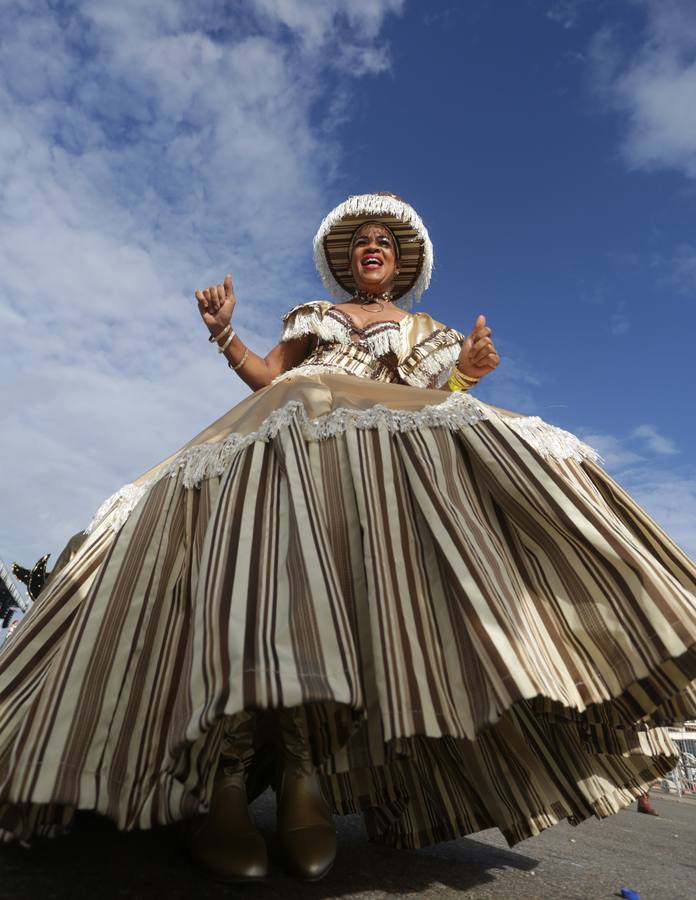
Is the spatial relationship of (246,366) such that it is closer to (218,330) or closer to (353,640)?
(218,330)

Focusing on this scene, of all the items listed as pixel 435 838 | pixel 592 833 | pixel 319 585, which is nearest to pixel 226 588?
pixel 319 585

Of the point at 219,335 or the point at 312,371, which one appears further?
the point at 219,335

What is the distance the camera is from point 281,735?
63.6 inches

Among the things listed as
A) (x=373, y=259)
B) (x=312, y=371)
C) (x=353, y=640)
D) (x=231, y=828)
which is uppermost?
(x=373, y=259)

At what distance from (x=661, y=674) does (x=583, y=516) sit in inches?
16.0

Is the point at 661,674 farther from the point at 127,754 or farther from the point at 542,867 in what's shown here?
the point at 127,754

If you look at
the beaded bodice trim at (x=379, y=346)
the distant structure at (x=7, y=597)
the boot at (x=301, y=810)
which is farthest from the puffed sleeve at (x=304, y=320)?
the distant structure at (x=7, y=597)

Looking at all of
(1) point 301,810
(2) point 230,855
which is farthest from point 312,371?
(2) point 230,855

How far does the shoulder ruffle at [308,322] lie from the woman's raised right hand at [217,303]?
1.00 feet

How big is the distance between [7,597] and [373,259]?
27.1m

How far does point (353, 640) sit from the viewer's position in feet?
4.46

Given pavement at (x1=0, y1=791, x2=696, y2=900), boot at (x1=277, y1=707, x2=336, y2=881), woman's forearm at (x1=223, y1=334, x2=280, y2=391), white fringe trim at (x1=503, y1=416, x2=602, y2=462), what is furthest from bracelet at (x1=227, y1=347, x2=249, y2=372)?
pavement at (x1=0, y1=791, x2=696, y2=900)

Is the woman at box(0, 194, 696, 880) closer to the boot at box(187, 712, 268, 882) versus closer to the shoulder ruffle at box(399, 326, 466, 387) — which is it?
the boot at box(187, 712, 268, 882)

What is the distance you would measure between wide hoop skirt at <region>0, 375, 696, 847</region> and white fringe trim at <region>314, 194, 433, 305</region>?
1819 millimetres
